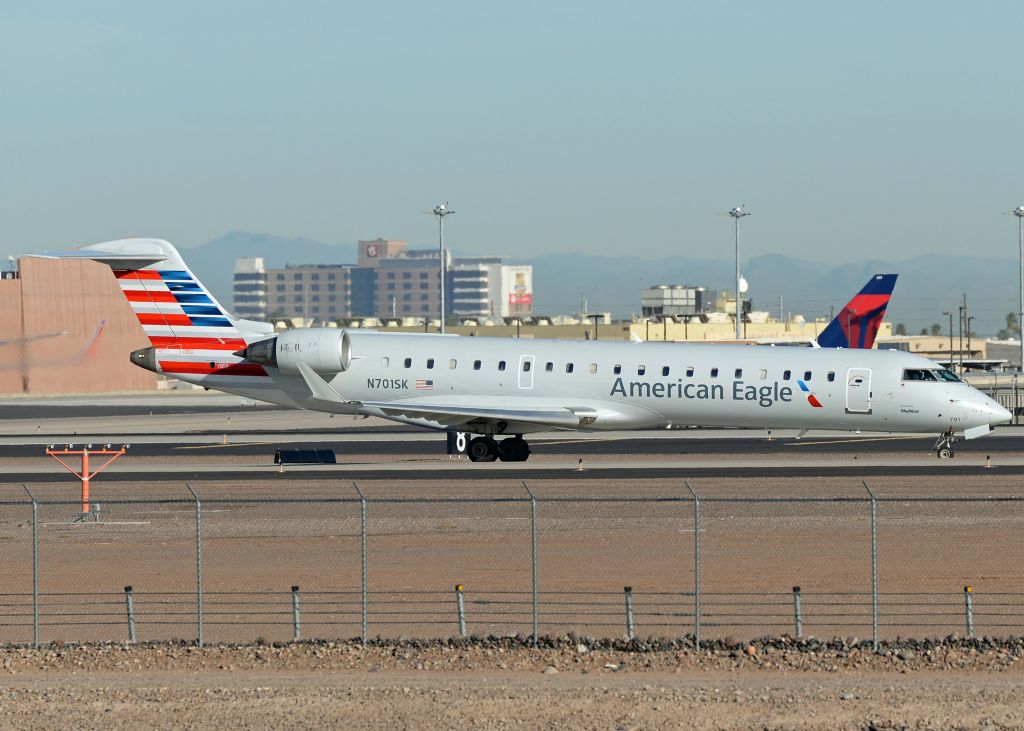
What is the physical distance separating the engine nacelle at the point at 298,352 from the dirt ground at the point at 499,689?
22838 mm

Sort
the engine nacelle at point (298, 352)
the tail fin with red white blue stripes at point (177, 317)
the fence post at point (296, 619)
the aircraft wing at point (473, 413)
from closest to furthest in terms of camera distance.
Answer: the fence post at point (296, 619) → the aircraft wing at point (473, 413) → the engine nacelle at point (298, 352) → the tail fin with red white blue stripes at point (177, 317)

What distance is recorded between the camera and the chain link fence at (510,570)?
1906cm

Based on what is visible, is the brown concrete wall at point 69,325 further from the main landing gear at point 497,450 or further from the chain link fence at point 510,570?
the chain link fence at point 510,570

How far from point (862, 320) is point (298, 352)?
43.0 metres

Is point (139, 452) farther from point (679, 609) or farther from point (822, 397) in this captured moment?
point (679, 609)

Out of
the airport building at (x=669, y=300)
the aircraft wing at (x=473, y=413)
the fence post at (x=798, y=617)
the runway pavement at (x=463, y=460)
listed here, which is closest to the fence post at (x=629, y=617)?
the fence post at (x=798, y=617)

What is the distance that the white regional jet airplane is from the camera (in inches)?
1537

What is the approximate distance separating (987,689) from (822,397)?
23394 mm

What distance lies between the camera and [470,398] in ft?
133

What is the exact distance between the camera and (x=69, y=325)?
95375 millimetres

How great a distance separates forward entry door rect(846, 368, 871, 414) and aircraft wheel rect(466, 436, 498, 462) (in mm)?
9546

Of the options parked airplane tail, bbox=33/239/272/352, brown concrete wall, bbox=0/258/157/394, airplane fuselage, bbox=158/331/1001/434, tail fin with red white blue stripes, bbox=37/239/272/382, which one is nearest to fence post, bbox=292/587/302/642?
airplane fuselage, bbox=158/331/1001/434

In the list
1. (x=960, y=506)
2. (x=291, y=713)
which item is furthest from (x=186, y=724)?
(x=960, y=506)

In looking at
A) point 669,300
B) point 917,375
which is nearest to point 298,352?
point 917,375
